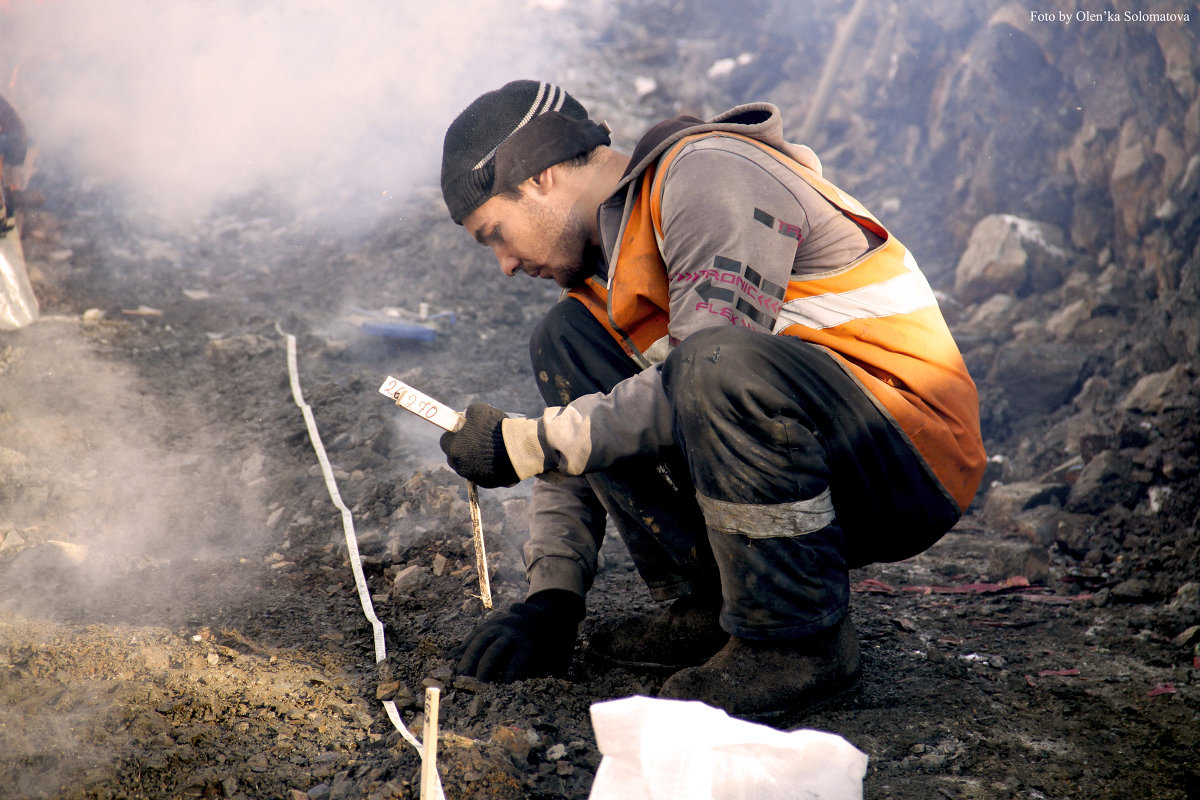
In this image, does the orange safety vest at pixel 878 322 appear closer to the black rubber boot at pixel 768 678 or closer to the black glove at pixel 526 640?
the black rubber boot at pixel 768 678

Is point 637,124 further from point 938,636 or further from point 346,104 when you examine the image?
point 938,636

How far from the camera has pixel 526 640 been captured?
2016 millimetres

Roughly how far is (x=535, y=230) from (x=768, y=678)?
1340 mm

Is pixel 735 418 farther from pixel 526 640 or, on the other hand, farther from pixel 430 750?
pixel 430 750

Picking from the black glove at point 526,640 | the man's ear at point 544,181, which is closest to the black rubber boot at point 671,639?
the black glove at point 526,640

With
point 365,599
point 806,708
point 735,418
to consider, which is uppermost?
point 735,418

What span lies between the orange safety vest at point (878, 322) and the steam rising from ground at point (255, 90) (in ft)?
17.6

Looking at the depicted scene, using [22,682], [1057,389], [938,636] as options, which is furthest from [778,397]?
[1057,389]

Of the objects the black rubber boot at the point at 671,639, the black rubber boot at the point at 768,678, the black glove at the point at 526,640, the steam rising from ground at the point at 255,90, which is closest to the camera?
the black rubber boot at the point at 768,678

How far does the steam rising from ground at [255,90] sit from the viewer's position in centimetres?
680

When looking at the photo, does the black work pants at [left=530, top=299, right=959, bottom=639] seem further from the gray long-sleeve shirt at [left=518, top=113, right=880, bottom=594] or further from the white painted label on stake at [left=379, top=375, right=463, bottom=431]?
the white painted label on stake at [left=379, top=375, right=463, bottom=431]

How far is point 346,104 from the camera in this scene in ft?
27.0

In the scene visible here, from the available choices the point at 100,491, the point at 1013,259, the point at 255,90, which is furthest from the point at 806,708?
the point at 255,90

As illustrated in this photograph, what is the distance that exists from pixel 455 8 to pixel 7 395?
744cm
